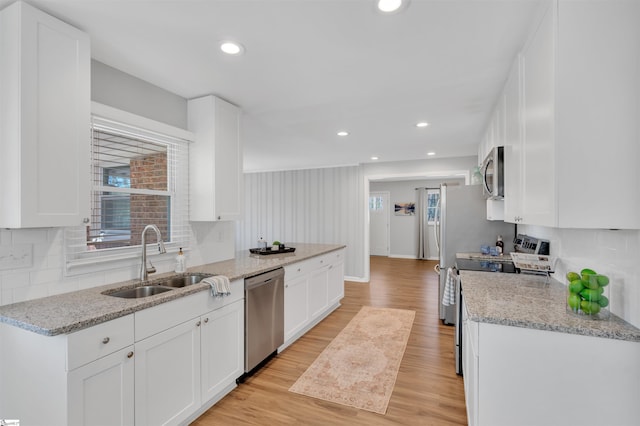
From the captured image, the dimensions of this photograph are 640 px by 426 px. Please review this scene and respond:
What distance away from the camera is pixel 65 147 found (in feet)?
5.68

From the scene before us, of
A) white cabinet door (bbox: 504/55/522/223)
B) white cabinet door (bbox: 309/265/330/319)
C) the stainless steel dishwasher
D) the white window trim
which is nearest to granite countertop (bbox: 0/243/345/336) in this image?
the white window trim

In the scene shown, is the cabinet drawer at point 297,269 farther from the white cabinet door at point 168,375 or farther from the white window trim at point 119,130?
the white cabinet door at point 168,375

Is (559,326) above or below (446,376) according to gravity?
above

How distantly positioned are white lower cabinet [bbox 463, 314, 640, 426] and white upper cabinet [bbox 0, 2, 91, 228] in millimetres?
2282

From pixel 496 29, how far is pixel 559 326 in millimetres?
1569

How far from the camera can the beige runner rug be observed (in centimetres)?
239

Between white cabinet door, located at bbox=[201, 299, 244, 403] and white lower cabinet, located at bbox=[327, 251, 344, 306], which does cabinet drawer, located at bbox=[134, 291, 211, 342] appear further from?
white lower cabinet, located at bbox=[327, 251, 344, 306]

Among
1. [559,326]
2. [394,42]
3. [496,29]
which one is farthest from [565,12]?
[559,326]

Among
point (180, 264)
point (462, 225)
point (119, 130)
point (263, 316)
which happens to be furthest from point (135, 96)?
point (462, 225)

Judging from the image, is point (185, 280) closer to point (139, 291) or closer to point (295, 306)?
point (139, 291)

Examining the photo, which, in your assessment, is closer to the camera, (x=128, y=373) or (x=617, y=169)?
(x=617, y=169)

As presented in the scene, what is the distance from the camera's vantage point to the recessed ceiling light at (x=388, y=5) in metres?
1.53

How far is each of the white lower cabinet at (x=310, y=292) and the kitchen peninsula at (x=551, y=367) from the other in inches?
75.7

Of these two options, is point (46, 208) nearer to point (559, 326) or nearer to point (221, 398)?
point (221, 398)
